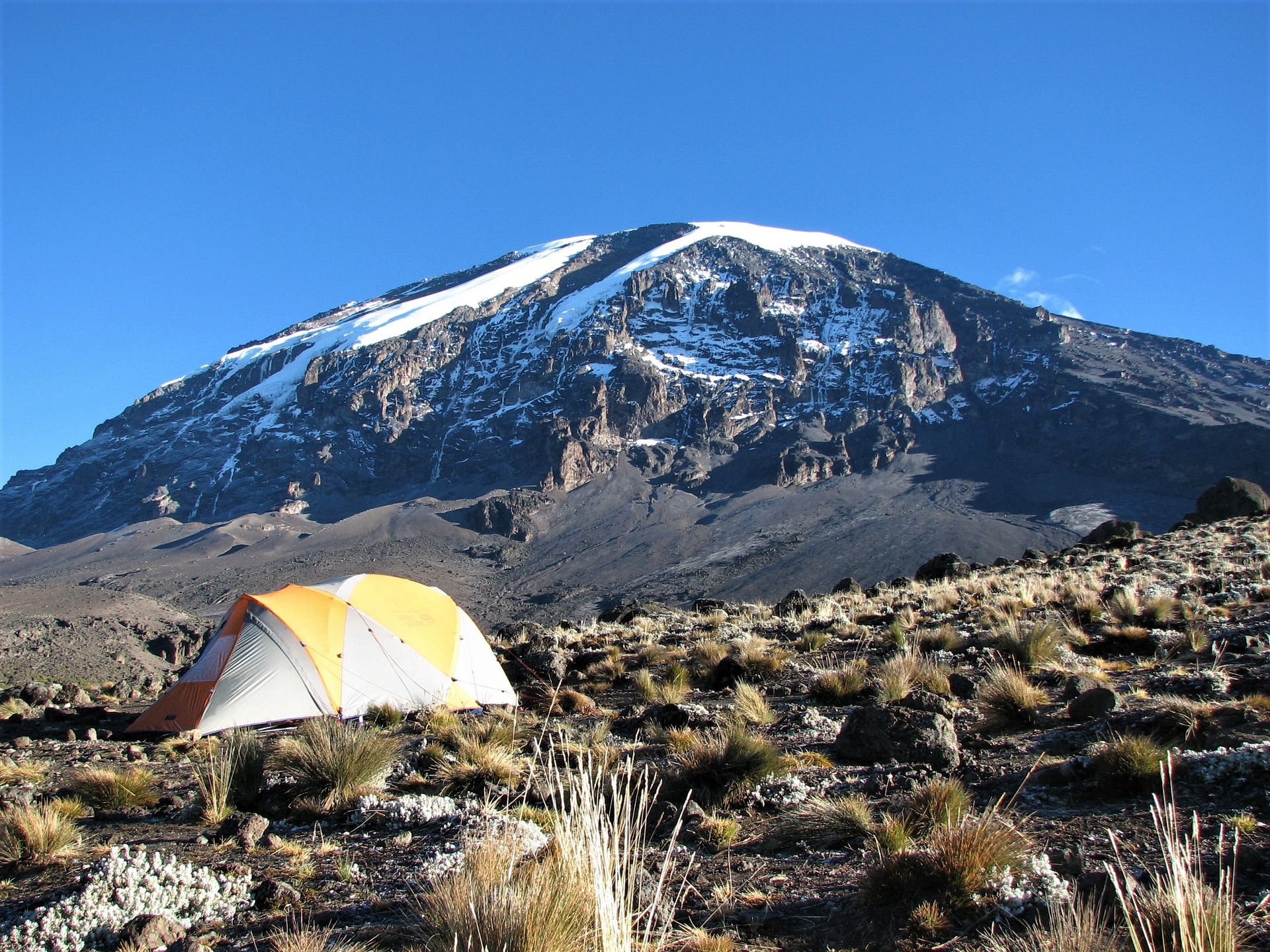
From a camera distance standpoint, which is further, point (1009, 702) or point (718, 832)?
point (1009, 702)

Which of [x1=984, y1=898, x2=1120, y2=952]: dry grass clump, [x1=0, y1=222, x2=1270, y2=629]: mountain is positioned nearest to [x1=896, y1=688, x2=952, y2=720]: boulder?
[x1=984, y1=898, x2=1120, y2=952]: dry grass clump

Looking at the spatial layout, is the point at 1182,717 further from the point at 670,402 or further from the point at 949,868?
the point at 670,402

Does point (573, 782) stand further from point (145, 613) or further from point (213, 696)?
point (145, 613)

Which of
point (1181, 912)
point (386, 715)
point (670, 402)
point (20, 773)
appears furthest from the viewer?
point (670, 402)

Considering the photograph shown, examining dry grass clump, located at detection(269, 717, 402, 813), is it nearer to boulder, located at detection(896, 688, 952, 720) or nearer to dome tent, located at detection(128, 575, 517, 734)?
dome tent, located at detection(128, 575, 517, 734)

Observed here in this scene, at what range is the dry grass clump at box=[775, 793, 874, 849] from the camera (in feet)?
12.1

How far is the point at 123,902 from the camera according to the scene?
329 centimetres

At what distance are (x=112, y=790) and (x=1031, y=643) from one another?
26.7 ft

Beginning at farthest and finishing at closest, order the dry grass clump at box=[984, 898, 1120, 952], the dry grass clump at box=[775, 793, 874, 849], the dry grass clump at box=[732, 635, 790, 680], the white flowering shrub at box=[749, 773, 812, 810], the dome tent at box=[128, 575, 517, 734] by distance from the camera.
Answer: the dry grass clump at box=[732, 635, 790, 680], the dome tent at box=[128, 575, 517, 734], the white flowering shrub at box=[749, 773, 812, 810], the dry grass clump at box=[775, 793, 874, 849], the dry grass clump at box=[984, 898, 1120, 952]

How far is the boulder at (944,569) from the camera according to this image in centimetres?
2085

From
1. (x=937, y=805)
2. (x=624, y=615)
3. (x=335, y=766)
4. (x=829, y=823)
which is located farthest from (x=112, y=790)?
(x=624, y=615)

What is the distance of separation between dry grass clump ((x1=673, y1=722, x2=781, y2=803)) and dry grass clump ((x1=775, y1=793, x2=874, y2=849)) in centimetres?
56

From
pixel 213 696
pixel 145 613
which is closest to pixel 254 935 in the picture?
pixel 213 696

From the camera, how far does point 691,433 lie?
462 feet
